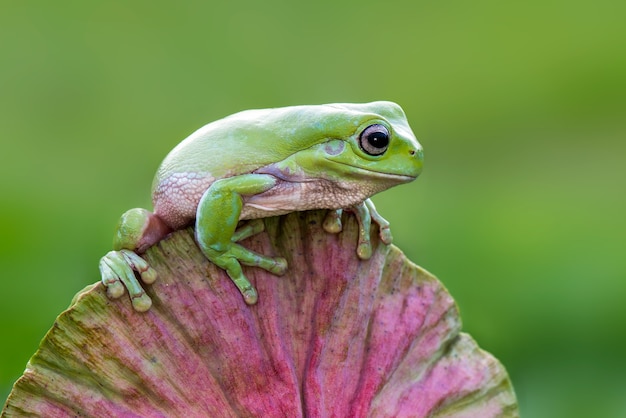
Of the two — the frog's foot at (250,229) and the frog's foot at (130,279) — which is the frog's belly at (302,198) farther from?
the frog's foot at (130,279)

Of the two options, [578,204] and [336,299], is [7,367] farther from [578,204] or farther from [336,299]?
[578,204]

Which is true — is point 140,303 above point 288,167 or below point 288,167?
below

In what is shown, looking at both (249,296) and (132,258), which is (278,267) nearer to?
(249,296)

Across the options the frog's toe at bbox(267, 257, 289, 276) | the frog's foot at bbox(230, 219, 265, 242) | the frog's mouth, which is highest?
the frog's mouth

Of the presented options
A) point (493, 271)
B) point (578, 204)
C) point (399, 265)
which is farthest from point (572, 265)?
point (399, 265)

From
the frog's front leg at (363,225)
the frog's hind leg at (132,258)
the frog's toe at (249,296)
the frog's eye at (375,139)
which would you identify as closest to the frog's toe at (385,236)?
the frog's front leg at (363,225)

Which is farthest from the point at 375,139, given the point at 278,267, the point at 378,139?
the point at 278,267

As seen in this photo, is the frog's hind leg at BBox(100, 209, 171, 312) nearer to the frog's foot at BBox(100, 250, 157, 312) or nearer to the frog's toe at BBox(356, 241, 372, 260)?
the frog's foot at BBox(100, 250, 157, 312)

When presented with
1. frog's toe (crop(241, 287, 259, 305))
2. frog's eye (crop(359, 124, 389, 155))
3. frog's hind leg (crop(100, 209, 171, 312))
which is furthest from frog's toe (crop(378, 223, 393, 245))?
frog's hind leg (crop(100, 209, 171, 312))
